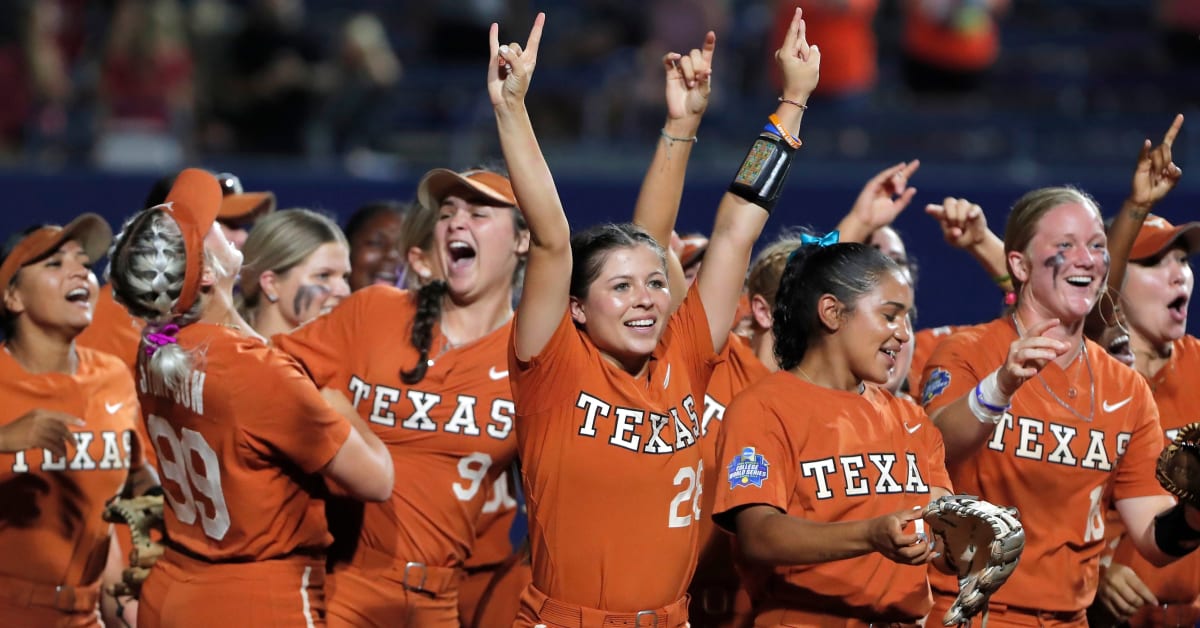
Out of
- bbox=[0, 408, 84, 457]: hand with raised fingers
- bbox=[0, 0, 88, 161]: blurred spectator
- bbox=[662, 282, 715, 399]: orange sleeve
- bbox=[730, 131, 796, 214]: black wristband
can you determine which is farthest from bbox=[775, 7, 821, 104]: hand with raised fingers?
bbox=[0, 0, 88, 161]: blurred spectator

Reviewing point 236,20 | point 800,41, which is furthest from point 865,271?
point 236,20

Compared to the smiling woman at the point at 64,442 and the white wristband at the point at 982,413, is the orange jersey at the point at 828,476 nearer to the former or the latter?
the white wristband at the point at 982,413

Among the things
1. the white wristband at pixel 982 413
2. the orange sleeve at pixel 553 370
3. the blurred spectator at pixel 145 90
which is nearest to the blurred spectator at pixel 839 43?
the blurred spectator at pixel 145 90

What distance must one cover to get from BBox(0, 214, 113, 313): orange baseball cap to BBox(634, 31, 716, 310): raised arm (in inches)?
72.7

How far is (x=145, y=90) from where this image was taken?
8.77 m

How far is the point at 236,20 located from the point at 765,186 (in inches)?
293

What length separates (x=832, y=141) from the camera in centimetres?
890

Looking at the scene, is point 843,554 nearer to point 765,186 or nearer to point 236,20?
point 765,186

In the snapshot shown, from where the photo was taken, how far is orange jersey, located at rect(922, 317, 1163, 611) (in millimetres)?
4094

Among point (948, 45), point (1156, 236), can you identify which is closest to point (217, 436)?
point (1156, 236)

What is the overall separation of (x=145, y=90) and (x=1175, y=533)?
6.67 metres

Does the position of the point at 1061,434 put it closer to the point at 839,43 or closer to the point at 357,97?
the point at 839,43

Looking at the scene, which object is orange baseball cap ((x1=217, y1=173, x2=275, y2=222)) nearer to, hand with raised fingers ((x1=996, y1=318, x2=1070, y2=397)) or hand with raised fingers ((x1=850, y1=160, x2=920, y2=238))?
hand with raised fingers ((x1=850, y1=160, x2=920, y2=238))

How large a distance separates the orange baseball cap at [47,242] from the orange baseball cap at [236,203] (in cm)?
47
